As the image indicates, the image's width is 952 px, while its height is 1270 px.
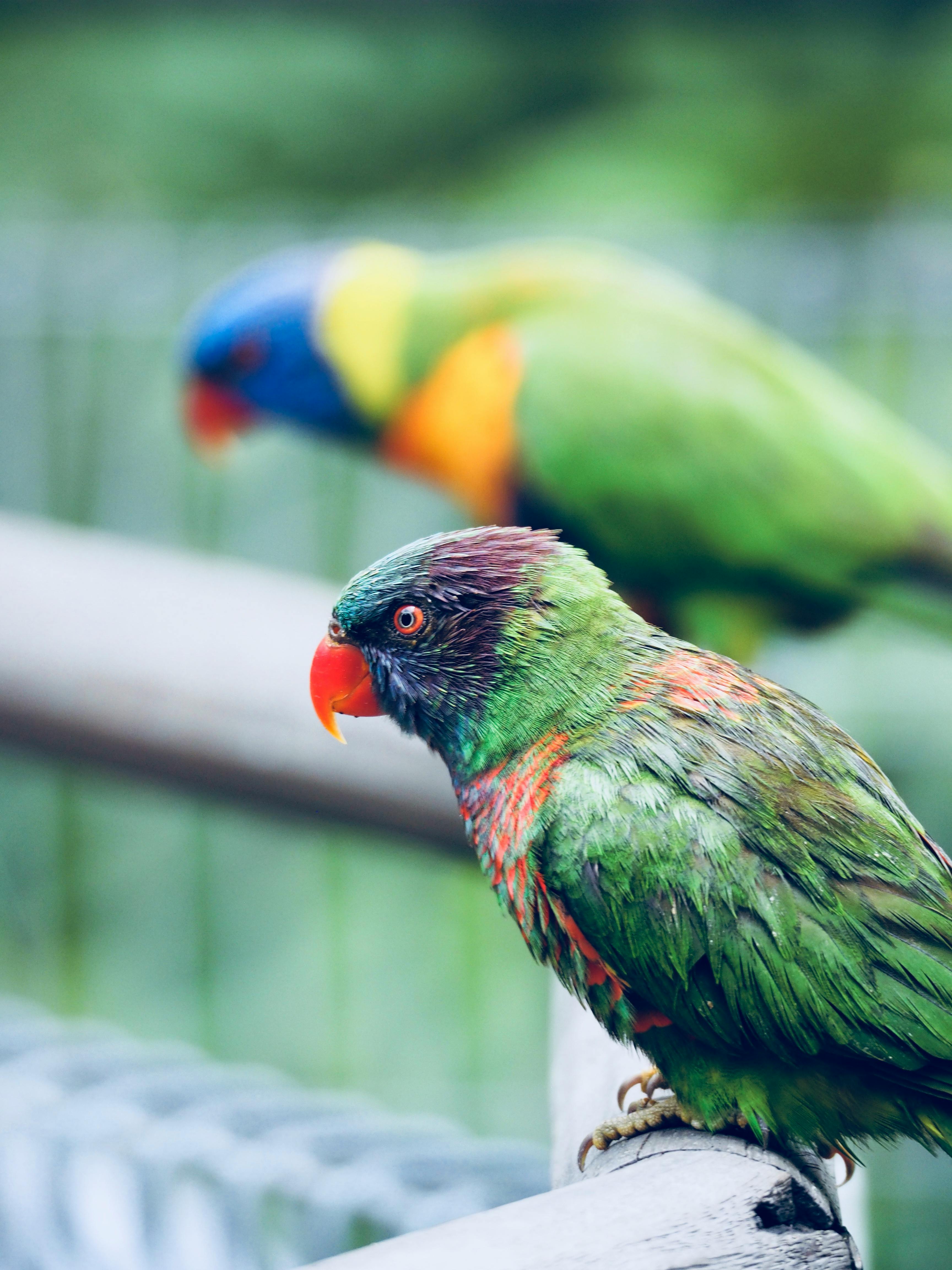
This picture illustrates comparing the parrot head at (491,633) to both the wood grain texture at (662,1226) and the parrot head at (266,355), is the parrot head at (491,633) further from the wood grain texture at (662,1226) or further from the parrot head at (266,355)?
the parrot head at (266,355)

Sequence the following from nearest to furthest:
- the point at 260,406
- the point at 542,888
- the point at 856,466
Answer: the point at 542,888 < the point at 856,466 < the point at 260,406

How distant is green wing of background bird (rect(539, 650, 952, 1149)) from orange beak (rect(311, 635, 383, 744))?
0.18m

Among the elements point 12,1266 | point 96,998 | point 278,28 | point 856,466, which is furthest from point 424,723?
point 278,28

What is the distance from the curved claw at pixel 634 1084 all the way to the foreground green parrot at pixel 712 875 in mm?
62

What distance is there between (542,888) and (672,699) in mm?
123

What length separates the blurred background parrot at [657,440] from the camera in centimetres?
155

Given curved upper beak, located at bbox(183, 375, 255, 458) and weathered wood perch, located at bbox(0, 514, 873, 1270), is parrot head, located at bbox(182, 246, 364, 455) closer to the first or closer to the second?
curved upper beak, located at bbox(183, 375, 255, 458)

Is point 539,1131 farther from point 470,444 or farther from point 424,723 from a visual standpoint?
point 424,723

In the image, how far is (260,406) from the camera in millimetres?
2053


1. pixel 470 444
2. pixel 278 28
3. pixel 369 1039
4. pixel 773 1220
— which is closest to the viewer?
pixel 773 1220

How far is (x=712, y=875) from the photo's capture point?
0.62m

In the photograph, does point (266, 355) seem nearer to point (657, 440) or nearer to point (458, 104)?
point (657, 440)

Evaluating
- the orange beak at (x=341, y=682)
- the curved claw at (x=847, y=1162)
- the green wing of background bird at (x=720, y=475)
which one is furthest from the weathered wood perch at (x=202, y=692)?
the green wing of background bird at (x=720, y=475)

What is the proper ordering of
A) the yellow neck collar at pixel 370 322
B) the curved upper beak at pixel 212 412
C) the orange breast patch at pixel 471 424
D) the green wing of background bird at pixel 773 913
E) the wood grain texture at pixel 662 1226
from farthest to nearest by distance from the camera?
1. the curved upper beak at pixel 212 412
2. the yellow neck collar at pixel 370 322
3. the orange breast patch at pixel 471 424
4. the green wing of background bird at pixel 773 913
5. the wood grain texture at pixel 662 1226
